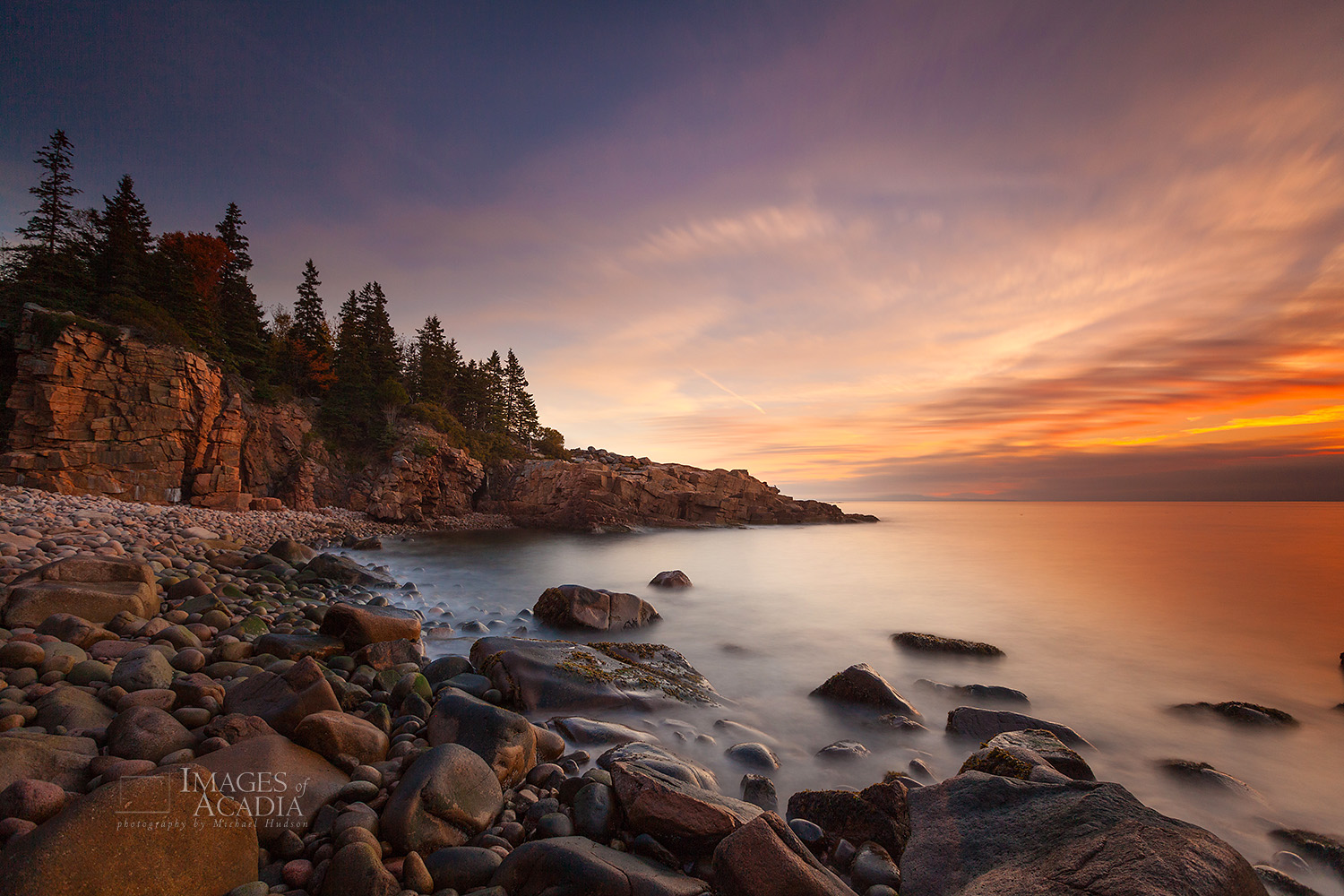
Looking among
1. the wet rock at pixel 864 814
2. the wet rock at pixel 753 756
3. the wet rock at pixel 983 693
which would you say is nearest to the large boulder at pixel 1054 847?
the wet rock at pixel 864 814

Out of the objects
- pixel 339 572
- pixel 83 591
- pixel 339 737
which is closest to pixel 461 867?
pixel 339 737

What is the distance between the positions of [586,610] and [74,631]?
6740mm

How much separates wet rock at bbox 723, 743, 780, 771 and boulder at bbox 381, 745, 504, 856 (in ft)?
8.72

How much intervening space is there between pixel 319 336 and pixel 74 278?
15790mm

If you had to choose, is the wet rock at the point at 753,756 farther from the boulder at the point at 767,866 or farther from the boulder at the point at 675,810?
the boulder at the point at 767,866

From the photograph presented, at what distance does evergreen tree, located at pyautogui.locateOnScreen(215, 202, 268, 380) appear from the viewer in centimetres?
3186

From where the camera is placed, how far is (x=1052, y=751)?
170 inches

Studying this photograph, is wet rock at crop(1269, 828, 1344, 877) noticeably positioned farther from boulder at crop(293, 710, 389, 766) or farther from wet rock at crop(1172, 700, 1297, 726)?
boulder at crop(293, 710, 389, 766)

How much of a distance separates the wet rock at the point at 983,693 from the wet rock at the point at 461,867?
281 inches

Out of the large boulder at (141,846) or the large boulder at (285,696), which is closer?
the large boulder at (141,846)

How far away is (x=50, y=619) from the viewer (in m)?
4.80

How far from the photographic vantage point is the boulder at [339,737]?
11.6 feet

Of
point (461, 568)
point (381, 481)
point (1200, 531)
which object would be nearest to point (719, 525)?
point (381, 481)

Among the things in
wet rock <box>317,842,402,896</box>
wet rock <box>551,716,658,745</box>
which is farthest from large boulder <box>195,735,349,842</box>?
wet rock <box>551,716,658,745</box>
